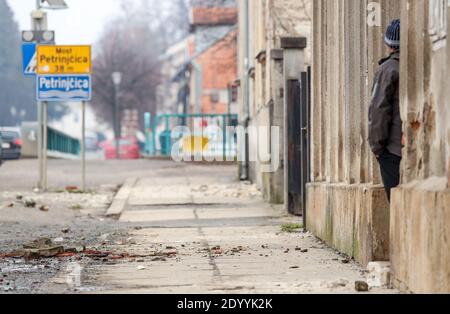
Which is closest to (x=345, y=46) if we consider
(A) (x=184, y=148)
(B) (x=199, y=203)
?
(B) (x=199, y=203)

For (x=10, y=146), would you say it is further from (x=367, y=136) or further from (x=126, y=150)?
(x=367, y=136)

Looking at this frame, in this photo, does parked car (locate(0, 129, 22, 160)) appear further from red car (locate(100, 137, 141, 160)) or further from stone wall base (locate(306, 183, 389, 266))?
stone wall base (locate(306, 183, 389, 266))

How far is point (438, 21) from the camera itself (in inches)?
296

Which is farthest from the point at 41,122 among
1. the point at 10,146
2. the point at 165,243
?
the point at 10,146

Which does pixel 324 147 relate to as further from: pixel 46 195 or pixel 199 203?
pixel 46 195

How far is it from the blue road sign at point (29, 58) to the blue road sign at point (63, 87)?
1.75 ft

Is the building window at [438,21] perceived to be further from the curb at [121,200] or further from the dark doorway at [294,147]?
the curb at [121,200]

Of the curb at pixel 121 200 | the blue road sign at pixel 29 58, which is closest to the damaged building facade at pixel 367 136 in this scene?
the curb at pixel 121 200

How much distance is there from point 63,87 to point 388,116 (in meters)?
15.9

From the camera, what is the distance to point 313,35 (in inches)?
555

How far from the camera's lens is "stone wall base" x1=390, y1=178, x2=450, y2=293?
22.8 ft

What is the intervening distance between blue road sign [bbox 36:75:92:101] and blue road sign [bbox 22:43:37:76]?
53cm

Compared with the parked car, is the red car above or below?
below

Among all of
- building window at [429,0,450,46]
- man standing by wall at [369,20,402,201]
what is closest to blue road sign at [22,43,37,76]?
man standing by wall at [369,20,402,201]
